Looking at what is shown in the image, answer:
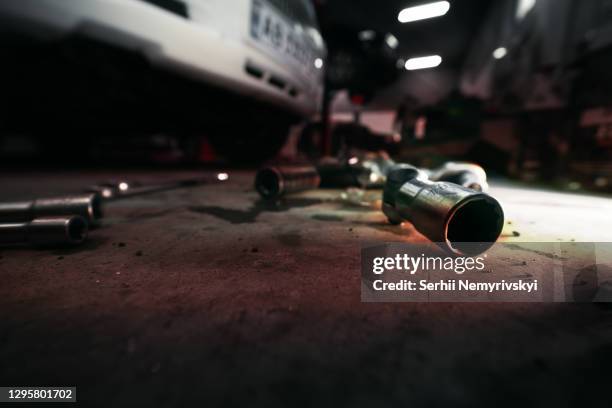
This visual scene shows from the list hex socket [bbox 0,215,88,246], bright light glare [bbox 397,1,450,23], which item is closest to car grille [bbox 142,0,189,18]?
hex socket [bbox 0,215,88,246]

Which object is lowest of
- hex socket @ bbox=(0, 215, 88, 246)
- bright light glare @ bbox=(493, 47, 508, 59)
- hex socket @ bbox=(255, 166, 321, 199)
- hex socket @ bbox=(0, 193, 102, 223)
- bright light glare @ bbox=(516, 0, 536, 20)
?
hex socket @ bbox=(0, 215, 88, 246)

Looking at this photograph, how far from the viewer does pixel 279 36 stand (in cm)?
343

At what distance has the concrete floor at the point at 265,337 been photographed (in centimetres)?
59

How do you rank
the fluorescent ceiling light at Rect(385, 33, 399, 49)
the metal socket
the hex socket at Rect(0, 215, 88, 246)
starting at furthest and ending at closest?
the fluorescent ceiling light at Rect(385, 33, 399, 49) → the metal socket → the hex socket at Rect(0, 215, 88, 246)

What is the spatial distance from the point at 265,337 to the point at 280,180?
189cm

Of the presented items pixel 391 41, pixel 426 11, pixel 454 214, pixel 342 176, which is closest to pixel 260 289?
pixel 454 214

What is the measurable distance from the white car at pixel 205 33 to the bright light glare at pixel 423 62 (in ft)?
27.4

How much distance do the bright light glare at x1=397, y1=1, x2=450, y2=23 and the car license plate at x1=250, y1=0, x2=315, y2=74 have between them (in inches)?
136

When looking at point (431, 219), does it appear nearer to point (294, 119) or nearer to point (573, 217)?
point (573, 217)

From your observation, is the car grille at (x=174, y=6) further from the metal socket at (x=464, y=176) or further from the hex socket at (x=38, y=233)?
the metal socket at (x=464, y=176)

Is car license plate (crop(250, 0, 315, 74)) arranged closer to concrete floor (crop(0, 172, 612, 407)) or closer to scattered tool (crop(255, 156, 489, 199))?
scattered tool (crop(255, 156, 489, 199))

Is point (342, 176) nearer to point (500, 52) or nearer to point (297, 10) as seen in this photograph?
point (297, 10)

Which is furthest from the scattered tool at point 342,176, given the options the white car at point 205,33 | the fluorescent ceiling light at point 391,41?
A: the fluorescent ceiling light at point 391,41

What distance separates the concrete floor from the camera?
59cm
